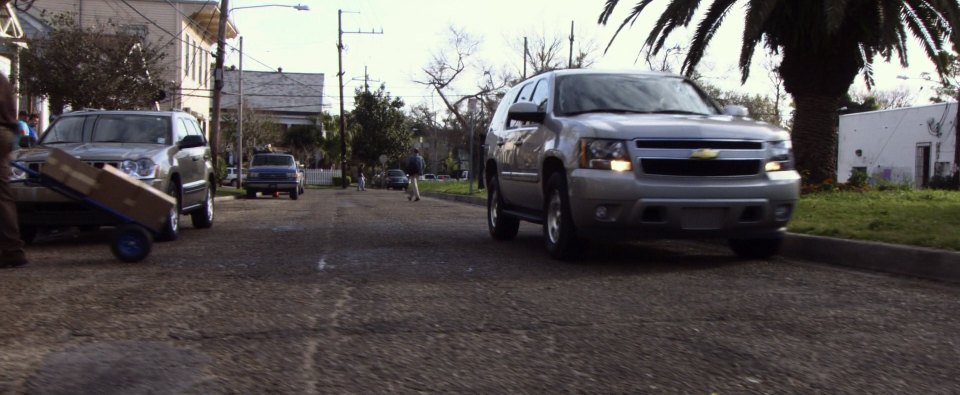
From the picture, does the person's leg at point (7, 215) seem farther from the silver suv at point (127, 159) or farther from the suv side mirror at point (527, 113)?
the suv side mirror at point (527, 113)

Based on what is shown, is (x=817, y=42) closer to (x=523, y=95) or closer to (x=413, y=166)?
(x=523, y=95)

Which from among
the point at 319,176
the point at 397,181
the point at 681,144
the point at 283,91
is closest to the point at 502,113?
the point at 681,144

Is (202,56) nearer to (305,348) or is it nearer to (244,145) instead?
(244,145)

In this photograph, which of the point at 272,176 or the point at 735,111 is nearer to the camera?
the point at 735,111

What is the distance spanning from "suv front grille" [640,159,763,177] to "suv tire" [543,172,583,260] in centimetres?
→ 76

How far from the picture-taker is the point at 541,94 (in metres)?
8.39

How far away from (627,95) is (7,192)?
5400mm

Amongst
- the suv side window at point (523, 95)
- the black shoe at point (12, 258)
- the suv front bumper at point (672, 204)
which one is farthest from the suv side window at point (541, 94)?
the black shoe at point (12, 258)

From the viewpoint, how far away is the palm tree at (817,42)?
1275 centimetres

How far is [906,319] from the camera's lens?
4.67 meters

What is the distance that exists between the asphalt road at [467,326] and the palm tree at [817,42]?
6.89m

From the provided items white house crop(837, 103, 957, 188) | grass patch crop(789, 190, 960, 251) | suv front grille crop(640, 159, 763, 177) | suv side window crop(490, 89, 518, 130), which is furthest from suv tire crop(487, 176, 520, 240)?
white house crop(837, 103, 957, 188)

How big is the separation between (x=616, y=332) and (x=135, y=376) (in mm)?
2321

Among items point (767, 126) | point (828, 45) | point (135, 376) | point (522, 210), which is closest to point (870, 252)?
point (767, 126)
